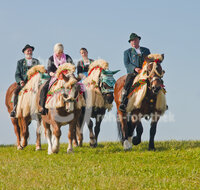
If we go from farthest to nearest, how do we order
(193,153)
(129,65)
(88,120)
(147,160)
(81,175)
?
(88,120) → (129,65) → (193,153) → (147,160) → (81,175)

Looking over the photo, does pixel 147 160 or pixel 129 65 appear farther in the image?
pixel 129 65

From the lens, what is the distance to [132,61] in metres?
13.2

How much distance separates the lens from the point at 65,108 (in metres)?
11.7

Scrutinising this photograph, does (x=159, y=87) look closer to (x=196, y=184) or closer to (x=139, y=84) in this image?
(x=139, y=84)

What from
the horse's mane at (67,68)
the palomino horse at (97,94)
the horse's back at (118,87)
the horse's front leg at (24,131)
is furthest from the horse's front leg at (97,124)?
the horse's mane at (67,68)

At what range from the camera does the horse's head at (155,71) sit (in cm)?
1148

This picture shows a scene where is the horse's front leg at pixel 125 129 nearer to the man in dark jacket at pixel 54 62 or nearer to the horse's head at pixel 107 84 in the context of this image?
the horse's head at pixel 107 84

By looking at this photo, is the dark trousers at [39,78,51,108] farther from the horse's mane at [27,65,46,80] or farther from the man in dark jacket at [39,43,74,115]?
the horse's mane at [27,65,46,80]

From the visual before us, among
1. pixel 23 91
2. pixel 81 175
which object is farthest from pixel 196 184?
pixel 23 91

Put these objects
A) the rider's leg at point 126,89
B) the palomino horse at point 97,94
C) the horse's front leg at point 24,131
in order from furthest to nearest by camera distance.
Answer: the horse's front leg at point 24,131 < the palomino horse at point 97,94 < the rider's leg at point 126,89

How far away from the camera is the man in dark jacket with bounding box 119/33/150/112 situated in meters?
12.9

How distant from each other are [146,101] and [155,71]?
4.07 ft

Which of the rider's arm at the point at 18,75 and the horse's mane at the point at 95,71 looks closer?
the horse's mane at the point at 95,71

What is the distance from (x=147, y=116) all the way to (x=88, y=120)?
9.03 feet
